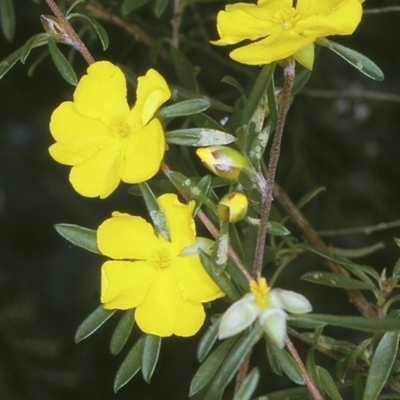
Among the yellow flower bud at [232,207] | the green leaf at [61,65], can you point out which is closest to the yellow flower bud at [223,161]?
the yellow flower bud at [232,207]

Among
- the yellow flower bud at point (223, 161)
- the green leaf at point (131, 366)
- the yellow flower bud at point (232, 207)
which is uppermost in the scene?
the yellow flower bud at point (223, 161)

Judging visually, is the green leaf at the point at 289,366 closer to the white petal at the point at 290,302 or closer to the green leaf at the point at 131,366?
the white petal at the point at 290,302

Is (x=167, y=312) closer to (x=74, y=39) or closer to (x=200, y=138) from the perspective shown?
(x=200, y=138)

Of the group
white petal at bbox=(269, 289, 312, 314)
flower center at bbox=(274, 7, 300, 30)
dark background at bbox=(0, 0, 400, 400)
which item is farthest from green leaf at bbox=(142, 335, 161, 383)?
dark background at bbox=(0, 0, 400, 400)

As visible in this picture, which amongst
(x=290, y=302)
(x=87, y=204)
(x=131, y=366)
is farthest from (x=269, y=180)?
(x=87, y=204)

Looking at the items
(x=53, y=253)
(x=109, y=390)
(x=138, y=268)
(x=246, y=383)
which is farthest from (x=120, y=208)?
(x=246, y=383)

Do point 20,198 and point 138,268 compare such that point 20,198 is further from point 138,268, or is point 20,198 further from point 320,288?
point 138,268
